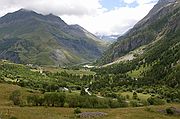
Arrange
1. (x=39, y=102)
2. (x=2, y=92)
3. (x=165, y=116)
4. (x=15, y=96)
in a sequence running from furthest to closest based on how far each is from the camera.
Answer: (x=2, y=92) → (x=15, y=96) → (x=39, y=102) → (x=165, y=116)

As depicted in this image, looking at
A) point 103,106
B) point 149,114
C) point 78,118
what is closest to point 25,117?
point 78,118

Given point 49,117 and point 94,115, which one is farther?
point 94,115

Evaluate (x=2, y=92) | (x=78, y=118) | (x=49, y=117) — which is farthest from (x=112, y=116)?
(x=2, y=92)

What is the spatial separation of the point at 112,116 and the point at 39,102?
4003 cm

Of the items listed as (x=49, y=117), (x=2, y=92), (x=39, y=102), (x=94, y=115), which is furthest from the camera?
(x=2, y=92)

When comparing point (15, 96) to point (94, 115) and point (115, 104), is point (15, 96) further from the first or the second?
point (94, 115)

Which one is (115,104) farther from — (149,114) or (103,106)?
(149,114)

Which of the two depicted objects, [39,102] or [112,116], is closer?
[112,116]

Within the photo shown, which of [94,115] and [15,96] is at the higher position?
[15,96]

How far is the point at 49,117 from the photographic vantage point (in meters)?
96.8

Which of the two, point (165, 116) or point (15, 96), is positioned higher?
point (15, 96)

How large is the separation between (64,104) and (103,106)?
50.3 feet

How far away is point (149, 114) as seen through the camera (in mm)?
115000

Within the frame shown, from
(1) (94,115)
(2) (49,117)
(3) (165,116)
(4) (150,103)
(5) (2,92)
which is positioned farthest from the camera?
(5) (2,92)
